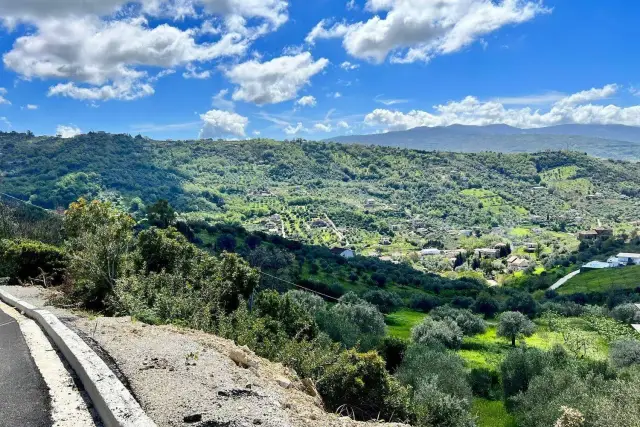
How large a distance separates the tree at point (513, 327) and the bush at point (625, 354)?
1095cm

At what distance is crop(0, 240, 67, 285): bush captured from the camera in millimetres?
21641

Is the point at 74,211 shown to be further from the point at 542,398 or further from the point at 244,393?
the point at 542,398

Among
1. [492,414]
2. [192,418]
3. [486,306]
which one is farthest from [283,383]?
[486,306]

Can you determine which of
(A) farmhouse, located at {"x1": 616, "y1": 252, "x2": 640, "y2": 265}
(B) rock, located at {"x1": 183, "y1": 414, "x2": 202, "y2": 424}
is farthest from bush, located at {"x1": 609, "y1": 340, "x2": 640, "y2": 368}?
(A) farmhouse, located at {"x1": 616, "y1": 252, "x2": 640, "y2": 265}

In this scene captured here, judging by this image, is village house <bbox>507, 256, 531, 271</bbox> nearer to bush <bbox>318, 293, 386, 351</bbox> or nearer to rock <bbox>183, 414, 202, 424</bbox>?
bush <bbox>318, 293, 386, 351</bbox>

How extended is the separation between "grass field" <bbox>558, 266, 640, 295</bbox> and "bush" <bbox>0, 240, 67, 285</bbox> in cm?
8718

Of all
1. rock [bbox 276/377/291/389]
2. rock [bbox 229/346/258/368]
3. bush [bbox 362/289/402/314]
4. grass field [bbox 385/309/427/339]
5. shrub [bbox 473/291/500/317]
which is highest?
rock [bbox 229/346/258/368]

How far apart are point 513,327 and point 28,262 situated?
1969 inches

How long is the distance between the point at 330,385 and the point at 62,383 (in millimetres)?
7850

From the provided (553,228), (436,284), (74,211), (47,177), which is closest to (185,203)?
(47,177)

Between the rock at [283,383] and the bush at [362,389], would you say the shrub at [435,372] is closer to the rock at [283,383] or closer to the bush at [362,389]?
the bush at [362,389]

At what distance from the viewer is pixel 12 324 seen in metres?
10.7

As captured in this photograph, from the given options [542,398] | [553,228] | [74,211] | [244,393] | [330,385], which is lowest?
[553,228]

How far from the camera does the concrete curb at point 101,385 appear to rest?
5145 mm
